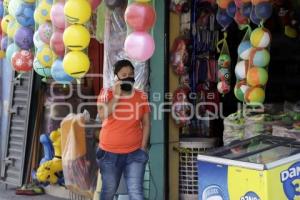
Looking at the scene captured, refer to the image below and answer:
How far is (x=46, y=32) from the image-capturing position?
5.30 m

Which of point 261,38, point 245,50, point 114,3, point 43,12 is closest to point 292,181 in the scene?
point 261,38

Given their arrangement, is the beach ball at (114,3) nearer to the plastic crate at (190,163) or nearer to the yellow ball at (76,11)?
the yellow ball at (76,11)

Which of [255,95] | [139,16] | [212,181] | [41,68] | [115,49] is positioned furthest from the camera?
[115,49]

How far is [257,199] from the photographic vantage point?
3.39 metres

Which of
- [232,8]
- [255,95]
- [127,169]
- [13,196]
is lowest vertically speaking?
[13,196]

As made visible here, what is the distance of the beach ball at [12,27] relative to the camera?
5.83 m

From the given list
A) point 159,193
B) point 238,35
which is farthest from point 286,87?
point 159,193

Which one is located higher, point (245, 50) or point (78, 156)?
point (245, 50)

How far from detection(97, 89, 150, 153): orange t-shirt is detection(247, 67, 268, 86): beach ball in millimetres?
964

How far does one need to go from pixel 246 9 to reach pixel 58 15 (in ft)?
5.50

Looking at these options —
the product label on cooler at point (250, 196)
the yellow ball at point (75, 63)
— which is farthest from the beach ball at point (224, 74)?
the product label on cooler at point (250, 196)

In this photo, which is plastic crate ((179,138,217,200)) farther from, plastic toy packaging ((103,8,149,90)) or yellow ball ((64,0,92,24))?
yellow ball ((64,0,92,24))

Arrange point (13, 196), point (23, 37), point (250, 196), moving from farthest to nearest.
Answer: point (13, 196) → point (23, 37) → point (250, 196)

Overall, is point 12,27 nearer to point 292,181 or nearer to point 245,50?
point 245,50
